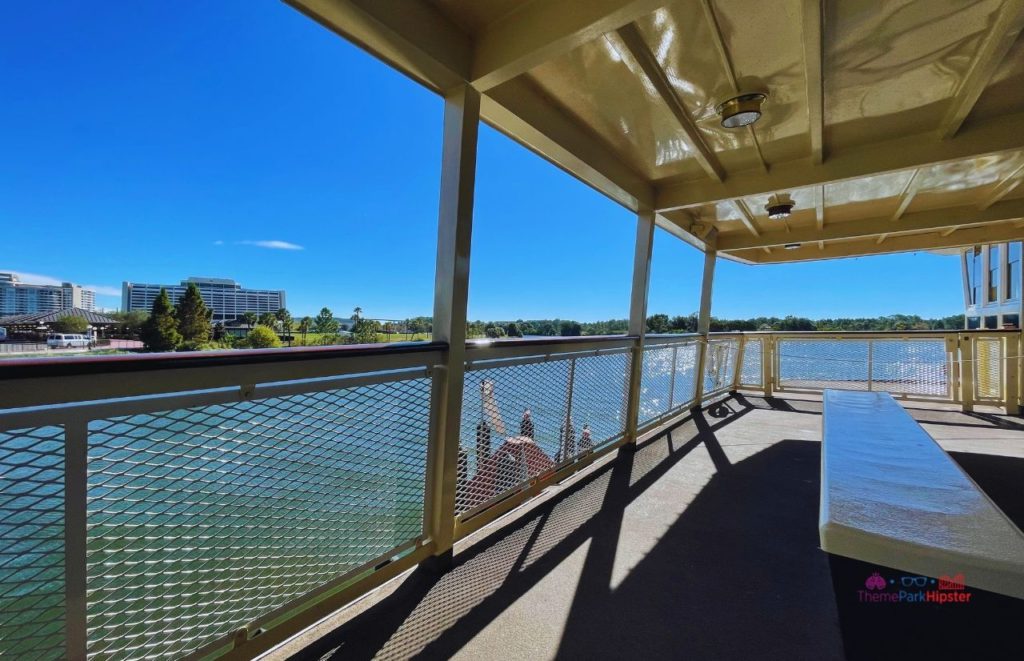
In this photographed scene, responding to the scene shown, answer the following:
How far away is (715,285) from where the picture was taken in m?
5.67

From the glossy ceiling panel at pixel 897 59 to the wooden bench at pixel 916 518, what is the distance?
5.86 feet

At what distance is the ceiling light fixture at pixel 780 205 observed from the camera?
3.76m

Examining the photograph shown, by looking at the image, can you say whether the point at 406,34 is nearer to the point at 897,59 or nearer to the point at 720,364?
the point at 897,59

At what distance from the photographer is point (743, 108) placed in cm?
218

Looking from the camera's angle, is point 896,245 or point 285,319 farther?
point 896,245

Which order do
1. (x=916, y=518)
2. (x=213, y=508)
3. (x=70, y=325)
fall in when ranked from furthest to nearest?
(x=70, y=325)
(x=213, y=508)
(x=916, y=518)

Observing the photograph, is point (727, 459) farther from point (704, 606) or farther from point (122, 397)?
point (122, 397)

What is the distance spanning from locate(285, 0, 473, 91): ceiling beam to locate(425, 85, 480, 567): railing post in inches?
5.0

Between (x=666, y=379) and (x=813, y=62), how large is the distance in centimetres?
349

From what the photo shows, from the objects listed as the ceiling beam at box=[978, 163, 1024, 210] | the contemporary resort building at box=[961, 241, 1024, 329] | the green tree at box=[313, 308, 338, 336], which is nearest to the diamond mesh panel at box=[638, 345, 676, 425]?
the green tree at box=[313, 308, 338, 336]

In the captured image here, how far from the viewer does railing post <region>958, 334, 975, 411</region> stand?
17.8ft

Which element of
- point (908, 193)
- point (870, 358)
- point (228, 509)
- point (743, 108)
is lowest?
point (228, 509)

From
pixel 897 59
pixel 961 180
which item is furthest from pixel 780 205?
pixel 897 59

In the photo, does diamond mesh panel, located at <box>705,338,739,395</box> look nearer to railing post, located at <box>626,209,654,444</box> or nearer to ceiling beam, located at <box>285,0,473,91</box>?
railing post, located at <box>626,209,654,444</box>
